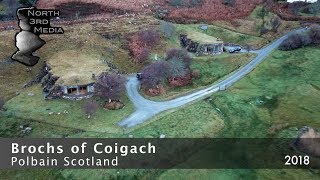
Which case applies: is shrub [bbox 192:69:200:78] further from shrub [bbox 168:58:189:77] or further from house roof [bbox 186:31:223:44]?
house roof [bbox 186:31:223:44]

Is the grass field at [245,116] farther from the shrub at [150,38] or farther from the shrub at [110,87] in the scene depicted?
the shrub at [150,38]

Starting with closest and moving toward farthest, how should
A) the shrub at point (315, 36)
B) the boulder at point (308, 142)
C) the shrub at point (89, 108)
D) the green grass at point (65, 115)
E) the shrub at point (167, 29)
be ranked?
1. the boulder at point (308, 142)
2. the green grass at point (65, 115)
3. the shrub at point (89, 108)
4. the shrub at point (167, 29)
5. the shrub at point (315, 36)

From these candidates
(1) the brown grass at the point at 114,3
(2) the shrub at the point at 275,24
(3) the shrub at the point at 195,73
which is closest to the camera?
(3) the shrub at the point at 195,73

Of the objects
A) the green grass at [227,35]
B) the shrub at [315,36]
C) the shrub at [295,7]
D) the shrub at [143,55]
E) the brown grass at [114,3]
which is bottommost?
the shrub at [143,55]

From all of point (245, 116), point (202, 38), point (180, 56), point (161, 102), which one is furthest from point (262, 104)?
point (202, 38)

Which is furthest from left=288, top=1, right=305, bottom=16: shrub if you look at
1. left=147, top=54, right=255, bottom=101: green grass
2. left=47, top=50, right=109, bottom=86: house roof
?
left=47, top=50, right=109, bottom=86: house roof

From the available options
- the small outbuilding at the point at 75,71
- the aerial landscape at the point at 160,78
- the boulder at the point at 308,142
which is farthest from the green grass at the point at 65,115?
the boulder at the point at 308,142

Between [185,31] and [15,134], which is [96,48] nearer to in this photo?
[185,31]

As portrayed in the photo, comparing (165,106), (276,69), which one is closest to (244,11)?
(276,69)
